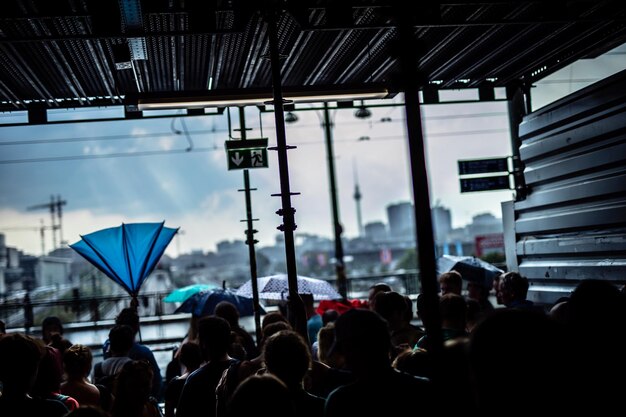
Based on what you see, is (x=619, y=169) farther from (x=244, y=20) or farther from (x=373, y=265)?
(x=373, y=265)

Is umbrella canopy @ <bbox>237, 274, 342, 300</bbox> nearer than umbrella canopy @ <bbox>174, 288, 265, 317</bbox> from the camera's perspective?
Yes

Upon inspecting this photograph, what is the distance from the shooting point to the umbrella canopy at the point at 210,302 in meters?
9.09

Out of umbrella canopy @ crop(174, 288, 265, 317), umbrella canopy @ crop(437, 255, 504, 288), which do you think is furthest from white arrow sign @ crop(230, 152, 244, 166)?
umbrella canopy @ crop(437, 255, 504, 288)

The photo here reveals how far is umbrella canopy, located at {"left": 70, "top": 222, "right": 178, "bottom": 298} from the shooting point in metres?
9.07

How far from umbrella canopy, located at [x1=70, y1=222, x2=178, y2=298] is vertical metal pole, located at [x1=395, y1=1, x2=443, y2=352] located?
663 centimetres

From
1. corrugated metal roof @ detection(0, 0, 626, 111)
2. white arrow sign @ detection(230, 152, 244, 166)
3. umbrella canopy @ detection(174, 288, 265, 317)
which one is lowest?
umbrella canopy @ detection(174, 288, 265, 317)

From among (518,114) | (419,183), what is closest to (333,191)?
(518,114)

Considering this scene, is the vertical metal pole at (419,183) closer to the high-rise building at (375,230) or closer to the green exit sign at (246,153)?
the green exit sign at (246,153)

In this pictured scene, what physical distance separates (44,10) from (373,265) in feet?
225

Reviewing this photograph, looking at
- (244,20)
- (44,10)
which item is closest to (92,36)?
(44,10)

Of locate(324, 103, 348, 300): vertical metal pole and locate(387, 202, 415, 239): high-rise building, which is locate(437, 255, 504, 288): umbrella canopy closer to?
locate(324, 103, 348, 300): vertical metal pole

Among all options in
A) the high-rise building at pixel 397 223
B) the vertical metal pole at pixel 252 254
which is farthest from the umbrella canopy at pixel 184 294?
the high-rise building at pixel 397 223

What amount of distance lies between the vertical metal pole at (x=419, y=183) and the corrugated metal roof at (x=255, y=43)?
2.03m

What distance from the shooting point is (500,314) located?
213 centimetres
